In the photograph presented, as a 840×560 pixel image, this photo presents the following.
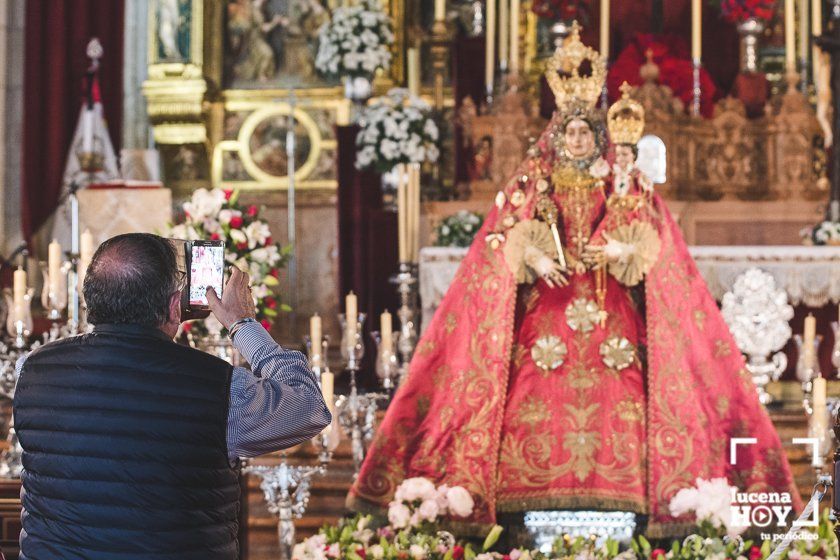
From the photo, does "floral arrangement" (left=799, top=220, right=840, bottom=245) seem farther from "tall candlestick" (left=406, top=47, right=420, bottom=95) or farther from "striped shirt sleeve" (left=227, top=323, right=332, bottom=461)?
"striped shirt sleeve" (left=227, top=323, right=332, bottom=461)

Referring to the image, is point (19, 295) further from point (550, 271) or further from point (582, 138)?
point (582, 138)

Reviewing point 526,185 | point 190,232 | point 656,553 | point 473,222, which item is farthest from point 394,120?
point 656,553

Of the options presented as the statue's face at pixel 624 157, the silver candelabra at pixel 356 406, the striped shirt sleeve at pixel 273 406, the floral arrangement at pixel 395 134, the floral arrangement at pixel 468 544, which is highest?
the floral arrangement at pixel 395 134

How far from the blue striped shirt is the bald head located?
0.22m

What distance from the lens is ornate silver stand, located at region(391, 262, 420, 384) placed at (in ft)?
25.1

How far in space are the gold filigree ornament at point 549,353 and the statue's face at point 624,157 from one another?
2.69 ft

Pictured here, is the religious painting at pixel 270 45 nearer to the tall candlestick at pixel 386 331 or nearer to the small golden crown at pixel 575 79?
the tall candlestick at pixel 386 331

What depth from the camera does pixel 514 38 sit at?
29.9 ft

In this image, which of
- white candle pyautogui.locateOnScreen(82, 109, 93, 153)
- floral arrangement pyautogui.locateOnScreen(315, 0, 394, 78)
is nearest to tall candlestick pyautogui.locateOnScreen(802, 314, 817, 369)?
floral arrangement pyautogui.locateOnScreen(315, 0, 394, 78)

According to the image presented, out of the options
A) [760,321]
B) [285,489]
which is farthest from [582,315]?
[760,321]

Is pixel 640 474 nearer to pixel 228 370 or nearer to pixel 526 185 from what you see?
pixel 526 185

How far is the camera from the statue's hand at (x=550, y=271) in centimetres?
593

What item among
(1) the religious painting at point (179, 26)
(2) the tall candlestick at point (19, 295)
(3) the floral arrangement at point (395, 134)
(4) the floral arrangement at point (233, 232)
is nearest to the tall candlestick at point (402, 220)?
(3) the floral arrangement at point (395, 134)

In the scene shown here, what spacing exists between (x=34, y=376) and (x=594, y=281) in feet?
12.2
